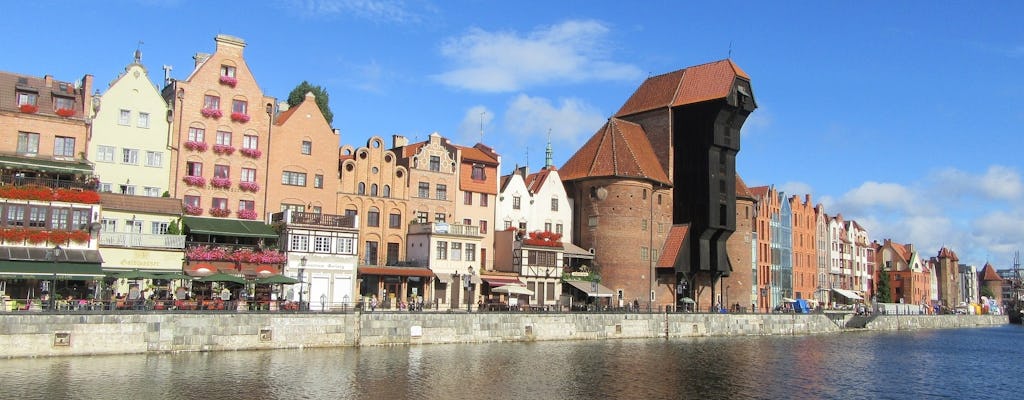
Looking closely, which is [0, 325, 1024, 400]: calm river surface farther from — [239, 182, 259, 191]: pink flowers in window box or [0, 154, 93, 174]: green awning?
[239, 182, 259, 191]: pink flowers in window box

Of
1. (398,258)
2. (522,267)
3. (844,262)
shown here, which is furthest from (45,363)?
(844,262)

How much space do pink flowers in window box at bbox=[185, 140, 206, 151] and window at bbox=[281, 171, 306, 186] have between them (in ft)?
19.4

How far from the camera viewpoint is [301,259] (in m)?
58.5

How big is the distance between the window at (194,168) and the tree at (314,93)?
2632 cm

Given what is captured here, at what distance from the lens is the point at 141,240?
53375mm

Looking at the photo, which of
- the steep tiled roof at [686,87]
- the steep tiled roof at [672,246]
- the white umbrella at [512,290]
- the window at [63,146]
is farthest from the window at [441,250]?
the steep tiled roof at [686,87]

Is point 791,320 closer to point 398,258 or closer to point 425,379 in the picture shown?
point 398,258

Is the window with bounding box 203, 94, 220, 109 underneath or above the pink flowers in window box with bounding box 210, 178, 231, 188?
above

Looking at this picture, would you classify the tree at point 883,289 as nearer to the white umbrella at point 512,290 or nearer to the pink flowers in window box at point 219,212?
the white umbrella at point 512,290

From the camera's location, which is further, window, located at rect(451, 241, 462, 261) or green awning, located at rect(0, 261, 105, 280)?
window, located at rect(451, 241, 462, 261)

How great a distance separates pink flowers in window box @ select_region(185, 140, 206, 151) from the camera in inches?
2346

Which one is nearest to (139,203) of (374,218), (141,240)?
(141,240)

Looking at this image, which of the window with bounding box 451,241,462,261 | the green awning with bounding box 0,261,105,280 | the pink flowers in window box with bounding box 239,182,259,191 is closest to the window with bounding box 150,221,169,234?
the pink flowers in window box with bounding box 239,182,259,191

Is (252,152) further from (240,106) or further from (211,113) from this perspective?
(211,113)
